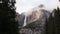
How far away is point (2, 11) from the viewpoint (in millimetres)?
7855

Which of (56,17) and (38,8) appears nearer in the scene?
(56,17)

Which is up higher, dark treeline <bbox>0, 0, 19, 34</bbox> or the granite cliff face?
dark treeline <bbox>0, 0, 19, 34</bbox>

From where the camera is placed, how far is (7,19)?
7.79 meters

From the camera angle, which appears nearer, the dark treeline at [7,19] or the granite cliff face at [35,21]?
the dark treeline at [7,19]

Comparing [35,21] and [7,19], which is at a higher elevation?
[7,19]

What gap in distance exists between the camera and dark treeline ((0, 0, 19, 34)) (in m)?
7.68

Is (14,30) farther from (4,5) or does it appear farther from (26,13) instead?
(26,13)

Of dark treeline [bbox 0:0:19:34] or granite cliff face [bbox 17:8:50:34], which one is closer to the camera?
dark treeline [bbox 0:0:19:34]

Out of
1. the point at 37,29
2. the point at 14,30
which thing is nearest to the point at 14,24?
the point at 14,30

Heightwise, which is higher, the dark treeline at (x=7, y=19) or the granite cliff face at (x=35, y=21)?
the dark treeline at (x=7, y=19)

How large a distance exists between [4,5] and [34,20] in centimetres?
1942

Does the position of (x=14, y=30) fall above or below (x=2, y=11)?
below

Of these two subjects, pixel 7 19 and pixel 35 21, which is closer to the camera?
pixel 7 19

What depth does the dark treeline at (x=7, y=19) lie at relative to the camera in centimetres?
768
